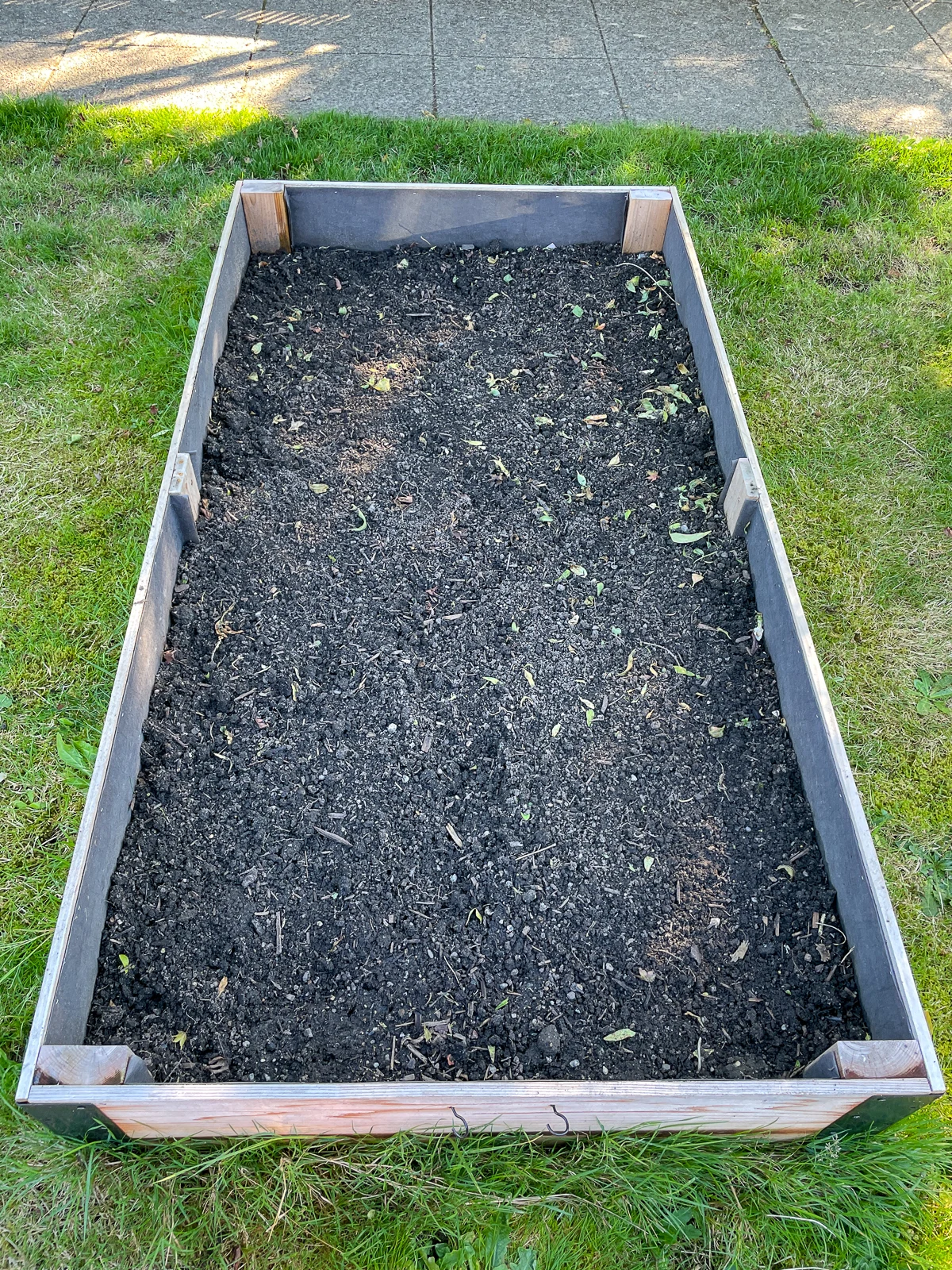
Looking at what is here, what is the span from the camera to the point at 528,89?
4.61m

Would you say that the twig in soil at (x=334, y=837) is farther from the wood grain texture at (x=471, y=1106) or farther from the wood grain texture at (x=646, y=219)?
the wood grain texture at (x=646, y=219)

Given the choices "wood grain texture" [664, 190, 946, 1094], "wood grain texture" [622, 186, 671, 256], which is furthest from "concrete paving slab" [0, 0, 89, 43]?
"wood grain texture" [664, 190, 946, 1094]

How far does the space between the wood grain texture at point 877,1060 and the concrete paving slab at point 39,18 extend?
18.7 feet

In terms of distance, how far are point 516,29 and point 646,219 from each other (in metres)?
2.39

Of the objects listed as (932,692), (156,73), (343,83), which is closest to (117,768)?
(932,692)

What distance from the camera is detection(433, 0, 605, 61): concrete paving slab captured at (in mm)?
4875

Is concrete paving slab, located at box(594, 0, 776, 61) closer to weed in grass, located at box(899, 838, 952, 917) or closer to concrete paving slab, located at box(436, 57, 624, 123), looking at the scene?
concrete paving slab, located at box(436, 57, 624, 123)

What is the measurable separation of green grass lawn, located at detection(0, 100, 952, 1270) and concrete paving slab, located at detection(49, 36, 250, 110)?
24 centimetres

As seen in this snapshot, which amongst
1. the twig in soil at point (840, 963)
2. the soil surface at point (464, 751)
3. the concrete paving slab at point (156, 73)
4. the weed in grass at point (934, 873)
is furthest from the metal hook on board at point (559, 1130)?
the concrete paving slab at point (156, 73)

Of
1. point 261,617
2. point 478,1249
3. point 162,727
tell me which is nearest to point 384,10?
point 261,617

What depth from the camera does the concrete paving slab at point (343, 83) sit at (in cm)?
444

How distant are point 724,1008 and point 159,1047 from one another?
46.0 inches

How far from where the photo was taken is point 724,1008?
1.94 meters

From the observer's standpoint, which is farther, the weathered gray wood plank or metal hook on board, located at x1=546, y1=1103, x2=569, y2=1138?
the weathered gray wood plank
